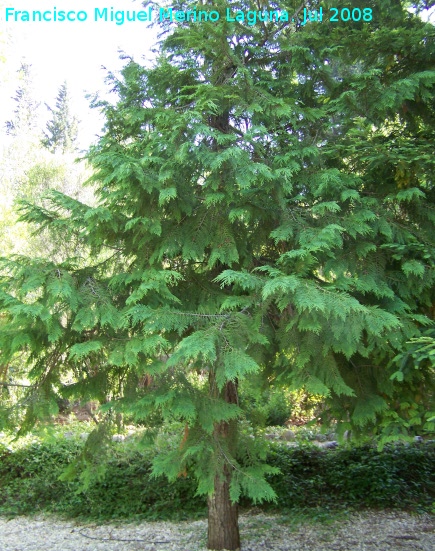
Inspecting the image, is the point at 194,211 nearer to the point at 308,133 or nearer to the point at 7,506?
the point at 308,133

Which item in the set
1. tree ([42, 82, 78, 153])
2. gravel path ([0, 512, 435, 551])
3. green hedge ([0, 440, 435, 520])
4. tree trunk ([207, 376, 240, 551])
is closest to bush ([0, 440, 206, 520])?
green hedge ([0, 440, 435, 520])

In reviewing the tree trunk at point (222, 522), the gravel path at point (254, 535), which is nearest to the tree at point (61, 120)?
the gravel path at point (254, 535)

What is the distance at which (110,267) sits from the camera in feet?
14.3

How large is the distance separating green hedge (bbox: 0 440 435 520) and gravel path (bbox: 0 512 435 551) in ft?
1.08

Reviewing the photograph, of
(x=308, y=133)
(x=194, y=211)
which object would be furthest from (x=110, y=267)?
(x=308, y=133)

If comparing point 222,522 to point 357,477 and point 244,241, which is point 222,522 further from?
point 357,477

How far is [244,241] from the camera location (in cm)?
416

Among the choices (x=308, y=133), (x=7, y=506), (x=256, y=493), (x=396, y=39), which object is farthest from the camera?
(x=7, y=506)

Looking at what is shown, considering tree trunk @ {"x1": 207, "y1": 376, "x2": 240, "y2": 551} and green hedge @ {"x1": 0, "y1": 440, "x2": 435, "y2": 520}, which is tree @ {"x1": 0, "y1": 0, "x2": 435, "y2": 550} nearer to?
tree trunk @ {"x1": 207, "y1": 376, "x2": 240, "y2": 551}

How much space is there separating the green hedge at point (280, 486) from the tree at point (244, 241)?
3.30 m

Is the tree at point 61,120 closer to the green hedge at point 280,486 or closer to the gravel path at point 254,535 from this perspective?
the green hedge at point 280,486

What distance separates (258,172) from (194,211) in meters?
0.80

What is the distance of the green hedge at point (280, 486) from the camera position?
6742 mm

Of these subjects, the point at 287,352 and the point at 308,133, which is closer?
the point at 287,352
